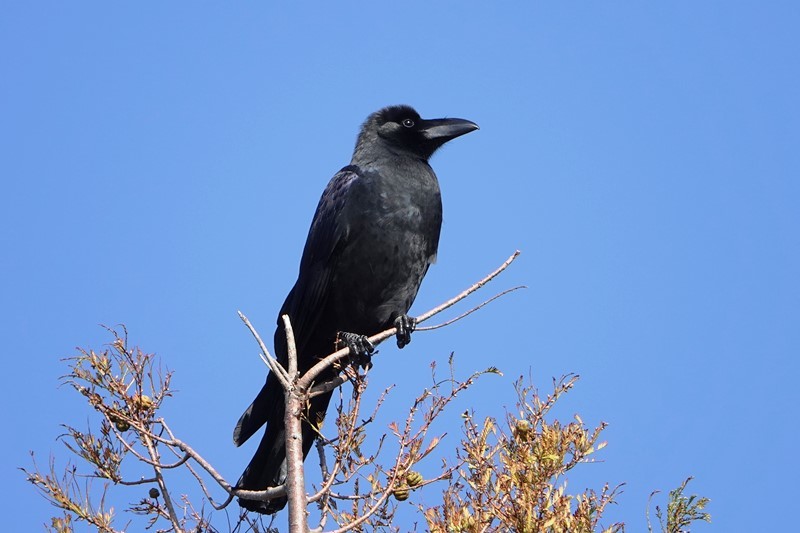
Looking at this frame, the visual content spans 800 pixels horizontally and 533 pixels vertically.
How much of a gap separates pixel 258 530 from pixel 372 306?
5.83 feet

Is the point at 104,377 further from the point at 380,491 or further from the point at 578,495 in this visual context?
the point at 578,495

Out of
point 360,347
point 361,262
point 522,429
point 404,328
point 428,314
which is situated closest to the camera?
point 522,429

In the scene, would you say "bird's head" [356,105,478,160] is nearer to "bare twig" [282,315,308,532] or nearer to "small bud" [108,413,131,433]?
"bare twig" [282,315,308,532]

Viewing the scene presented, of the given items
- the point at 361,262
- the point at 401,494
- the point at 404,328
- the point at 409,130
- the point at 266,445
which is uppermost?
the point at 409,130

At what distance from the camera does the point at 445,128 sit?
21.8 ft

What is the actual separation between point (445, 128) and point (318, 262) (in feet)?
5.41

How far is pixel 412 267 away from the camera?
557 centimetres

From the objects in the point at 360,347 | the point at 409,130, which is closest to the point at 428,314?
the point at 360,347

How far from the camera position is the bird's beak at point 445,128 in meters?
6.58

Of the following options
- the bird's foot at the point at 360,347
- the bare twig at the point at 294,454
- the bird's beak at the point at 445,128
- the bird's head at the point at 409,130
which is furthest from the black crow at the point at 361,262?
the bare twig at the point at 294,454

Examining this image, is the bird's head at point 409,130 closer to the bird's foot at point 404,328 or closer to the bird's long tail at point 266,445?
the bird's foot at point 404,328

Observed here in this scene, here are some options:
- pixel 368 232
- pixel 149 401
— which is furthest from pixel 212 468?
pixel 368 232

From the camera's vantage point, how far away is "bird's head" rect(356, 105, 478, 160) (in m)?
6.46

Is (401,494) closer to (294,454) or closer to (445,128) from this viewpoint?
(294,454)
